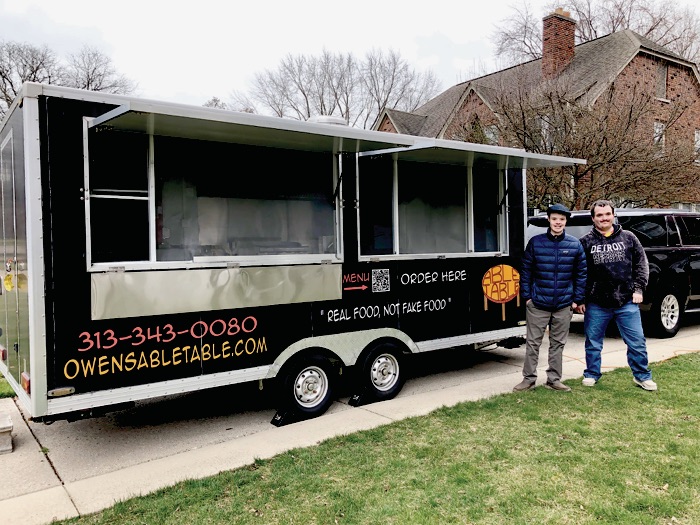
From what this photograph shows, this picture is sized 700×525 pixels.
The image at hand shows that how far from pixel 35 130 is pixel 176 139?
3.51ft

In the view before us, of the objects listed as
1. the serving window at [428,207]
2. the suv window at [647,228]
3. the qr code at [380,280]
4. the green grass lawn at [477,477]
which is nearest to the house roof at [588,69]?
the suv window at [647,228]

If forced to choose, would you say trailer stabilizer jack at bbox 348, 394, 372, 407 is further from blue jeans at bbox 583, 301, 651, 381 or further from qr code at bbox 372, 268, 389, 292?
blue jeans at bbox 583, 301, 651, 381

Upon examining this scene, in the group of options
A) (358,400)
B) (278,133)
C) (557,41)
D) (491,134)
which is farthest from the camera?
(557,41)

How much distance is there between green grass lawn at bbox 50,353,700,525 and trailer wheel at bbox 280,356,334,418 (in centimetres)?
75

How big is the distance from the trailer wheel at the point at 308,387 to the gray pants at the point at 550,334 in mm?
2118

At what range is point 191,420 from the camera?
5730mm

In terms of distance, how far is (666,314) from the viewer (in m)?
9.36

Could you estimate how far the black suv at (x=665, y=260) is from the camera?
910 cm

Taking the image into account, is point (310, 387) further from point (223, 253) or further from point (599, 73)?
point (599, 73)

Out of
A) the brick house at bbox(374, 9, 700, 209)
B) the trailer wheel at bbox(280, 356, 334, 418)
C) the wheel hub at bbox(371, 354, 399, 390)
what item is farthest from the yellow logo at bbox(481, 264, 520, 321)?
the brick house at bbox(374, 9, 700, 209)

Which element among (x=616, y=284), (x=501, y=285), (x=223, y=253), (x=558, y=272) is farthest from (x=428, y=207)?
(x=223, y=253)

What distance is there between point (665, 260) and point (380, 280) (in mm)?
5484

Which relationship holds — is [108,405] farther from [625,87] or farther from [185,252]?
[625,87]

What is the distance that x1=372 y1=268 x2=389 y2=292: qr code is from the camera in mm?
5988
